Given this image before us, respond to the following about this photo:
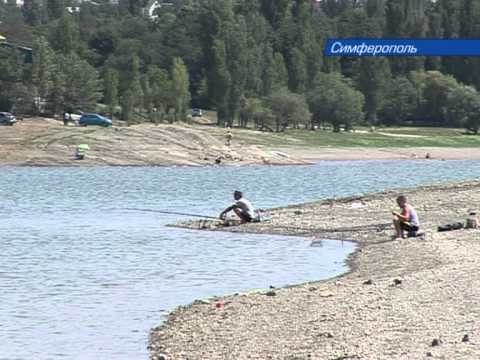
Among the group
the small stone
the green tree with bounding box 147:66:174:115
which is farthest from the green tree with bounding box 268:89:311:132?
the small stone

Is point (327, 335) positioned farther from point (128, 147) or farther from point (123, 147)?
point (128, 147)

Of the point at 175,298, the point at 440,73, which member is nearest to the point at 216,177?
the point at 175,298

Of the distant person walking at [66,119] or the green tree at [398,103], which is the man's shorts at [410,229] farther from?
the green tree at [398,103]

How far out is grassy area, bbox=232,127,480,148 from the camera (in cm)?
10769

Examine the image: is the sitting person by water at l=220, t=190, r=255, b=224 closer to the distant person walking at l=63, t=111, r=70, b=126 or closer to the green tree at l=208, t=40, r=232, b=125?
the distant person walking at l=63, t=111, r=70, b=126

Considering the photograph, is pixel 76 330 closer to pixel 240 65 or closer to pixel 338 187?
pixel 338 187

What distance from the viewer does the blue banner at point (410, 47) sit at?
3466cm

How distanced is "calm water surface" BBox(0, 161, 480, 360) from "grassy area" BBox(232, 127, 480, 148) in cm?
4099

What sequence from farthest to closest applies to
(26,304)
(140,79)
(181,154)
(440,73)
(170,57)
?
(440,73), (170,57), (140,79), (181,154), (26,304)

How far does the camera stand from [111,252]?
3416 centimetres

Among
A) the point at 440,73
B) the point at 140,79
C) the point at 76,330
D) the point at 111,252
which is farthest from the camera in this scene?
the point at 440,73

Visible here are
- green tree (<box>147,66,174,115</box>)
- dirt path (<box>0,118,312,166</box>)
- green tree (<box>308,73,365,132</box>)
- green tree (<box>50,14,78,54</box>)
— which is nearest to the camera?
dirt path (<box>0,118,312,166</box>)

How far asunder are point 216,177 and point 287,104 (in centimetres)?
4799

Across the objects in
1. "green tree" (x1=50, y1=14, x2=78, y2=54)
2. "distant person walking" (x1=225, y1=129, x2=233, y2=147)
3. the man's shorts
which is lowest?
"distant person walking" (x1=225, y1=129, x2=233, y2=147)
